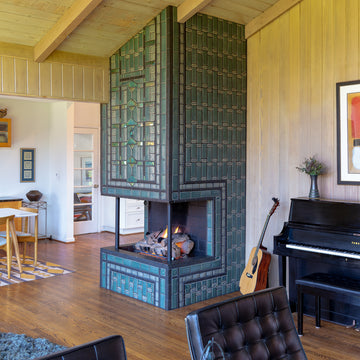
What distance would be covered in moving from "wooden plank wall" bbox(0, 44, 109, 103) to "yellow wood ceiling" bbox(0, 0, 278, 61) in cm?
10

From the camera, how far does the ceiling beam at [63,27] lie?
4195 mm

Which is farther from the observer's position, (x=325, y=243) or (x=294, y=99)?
(x=294, y=99)

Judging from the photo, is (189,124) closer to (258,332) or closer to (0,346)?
(0,346)

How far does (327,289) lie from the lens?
385 cm

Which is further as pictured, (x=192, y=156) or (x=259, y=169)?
(x=259, y=169)

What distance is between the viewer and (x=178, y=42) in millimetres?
4695

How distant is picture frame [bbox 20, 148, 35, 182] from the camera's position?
8344 mm

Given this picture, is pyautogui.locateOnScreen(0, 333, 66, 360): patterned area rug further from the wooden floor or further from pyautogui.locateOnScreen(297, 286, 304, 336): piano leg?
pyautogui.locateOnScreen(297, 286, 304, 336): piano leg

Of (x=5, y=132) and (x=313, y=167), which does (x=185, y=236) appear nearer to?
(x=313, y=167)

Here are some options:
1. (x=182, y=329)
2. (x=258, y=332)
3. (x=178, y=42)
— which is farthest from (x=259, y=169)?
(x=258, y=332)

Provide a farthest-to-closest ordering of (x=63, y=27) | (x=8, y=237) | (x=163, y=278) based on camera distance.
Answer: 1. (x=8, y=237)
2. (x=163, y=278)
3. (x=63, y=27)

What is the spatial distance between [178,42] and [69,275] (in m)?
3.22

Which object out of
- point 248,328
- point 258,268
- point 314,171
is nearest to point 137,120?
point 314,171

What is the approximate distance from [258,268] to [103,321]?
1.62 metres
